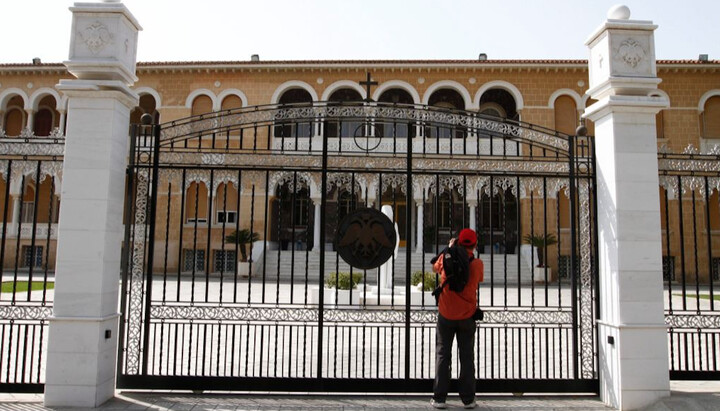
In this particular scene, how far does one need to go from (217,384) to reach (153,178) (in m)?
2.23

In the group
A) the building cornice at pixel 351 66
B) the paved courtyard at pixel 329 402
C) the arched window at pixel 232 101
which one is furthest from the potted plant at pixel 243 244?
the paved courtyard at pixel 329 402

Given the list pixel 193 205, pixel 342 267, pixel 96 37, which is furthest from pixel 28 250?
pixel 96 37

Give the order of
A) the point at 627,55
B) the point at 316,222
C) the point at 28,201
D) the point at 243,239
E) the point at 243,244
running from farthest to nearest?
the point at 28,201, the point at 316,222, the point at 243,244, the point at 243,239, the point at 627,55

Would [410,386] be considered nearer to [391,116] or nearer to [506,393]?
[506,393]

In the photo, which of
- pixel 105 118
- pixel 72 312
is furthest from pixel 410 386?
pixel 105 118

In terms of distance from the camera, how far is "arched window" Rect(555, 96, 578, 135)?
24406 mm

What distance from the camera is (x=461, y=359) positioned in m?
5.02

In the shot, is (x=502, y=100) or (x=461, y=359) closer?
(x=461, y=359)

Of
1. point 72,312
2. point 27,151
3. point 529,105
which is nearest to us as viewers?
point 72,312

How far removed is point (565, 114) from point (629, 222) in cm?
2095

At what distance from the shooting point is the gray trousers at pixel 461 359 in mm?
4980

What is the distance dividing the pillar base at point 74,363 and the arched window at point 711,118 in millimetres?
26472

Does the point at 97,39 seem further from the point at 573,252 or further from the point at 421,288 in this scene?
the point at 421,288

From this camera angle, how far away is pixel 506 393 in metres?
5.59
